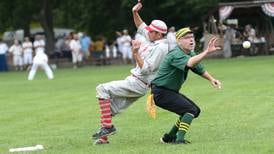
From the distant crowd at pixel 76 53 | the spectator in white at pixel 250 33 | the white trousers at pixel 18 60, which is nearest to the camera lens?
the spectator in white at pixel 250 33

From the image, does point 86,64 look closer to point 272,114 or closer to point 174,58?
point 272,114

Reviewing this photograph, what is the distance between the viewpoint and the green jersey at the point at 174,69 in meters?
10.4

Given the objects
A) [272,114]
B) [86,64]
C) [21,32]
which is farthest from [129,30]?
[272,114]

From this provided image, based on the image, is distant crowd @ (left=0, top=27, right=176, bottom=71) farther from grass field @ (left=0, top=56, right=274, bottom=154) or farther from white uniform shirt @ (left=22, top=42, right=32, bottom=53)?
grass field @ (left=0, top=56, right=274, bottom=154)

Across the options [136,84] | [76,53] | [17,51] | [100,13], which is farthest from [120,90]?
[100,13]

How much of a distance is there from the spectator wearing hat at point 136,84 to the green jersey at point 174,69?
223 mm

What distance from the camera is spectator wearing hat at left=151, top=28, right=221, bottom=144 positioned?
34.4 ft

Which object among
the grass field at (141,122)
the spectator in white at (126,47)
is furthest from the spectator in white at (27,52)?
the grass field at (141,122)

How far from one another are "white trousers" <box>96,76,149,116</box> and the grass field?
68 centimetres

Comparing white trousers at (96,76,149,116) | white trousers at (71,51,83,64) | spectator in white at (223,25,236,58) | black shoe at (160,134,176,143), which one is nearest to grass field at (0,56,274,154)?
black shoe at (160,134,176,143)

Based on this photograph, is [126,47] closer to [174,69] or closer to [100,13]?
[100,13]

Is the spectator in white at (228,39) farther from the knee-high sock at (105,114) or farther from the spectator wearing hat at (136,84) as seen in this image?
the knee-high sock at (105,114)

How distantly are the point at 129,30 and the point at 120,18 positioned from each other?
5.39 feet

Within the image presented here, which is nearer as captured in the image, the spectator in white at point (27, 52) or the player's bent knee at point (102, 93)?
the player's bent knee at point (102, 93)
